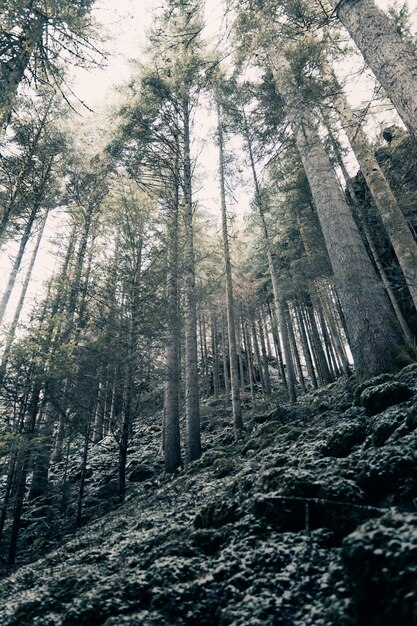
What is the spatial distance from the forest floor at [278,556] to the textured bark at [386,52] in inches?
135

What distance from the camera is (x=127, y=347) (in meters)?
8.00

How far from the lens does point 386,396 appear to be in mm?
3797

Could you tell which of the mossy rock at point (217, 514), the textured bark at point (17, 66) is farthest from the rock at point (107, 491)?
the textured bark at point (17, 66)

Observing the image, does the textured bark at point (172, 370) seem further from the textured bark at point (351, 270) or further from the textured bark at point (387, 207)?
the textured bark at point (387, 207)

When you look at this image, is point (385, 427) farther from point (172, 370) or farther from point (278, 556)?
point (172, 370)

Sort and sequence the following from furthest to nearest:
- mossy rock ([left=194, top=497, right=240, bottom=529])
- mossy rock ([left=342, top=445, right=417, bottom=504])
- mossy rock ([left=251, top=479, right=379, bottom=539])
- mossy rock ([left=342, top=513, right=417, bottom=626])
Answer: mossy rock ([left=194, top=497, right=240, bottom=529])
mossy rock ([left=342, top=445, right=417, bottom=504])
mossy rock ([left=251, top=479, right=379, bottom=539])
mossy rock ([left=342, top=513, right=417, bottom=626])

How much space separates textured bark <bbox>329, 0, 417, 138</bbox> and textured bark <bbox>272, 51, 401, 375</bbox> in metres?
1.50

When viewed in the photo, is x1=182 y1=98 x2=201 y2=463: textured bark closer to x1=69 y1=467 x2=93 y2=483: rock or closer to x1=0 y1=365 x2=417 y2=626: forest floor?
x1=69 y1=467 x2=93 y2=483: rock

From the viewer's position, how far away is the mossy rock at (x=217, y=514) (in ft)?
8.86

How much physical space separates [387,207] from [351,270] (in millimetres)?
4448

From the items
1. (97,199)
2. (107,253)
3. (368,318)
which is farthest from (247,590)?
(97,199)

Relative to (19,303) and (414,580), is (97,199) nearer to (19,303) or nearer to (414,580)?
(19,303)

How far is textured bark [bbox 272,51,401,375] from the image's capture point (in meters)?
5.35

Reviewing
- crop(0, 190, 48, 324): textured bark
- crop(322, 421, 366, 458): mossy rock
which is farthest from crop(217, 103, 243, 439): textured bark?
crop(322, 421, 366, 458): mossy rock
